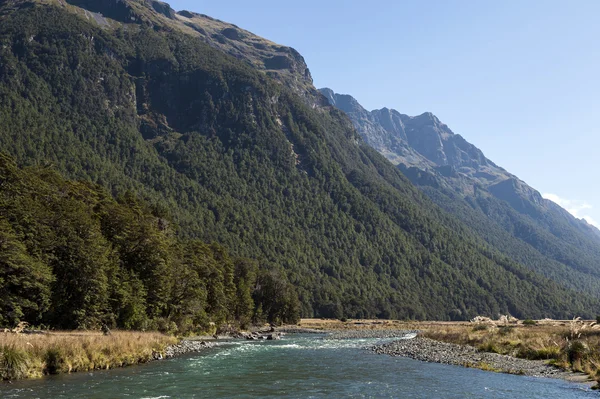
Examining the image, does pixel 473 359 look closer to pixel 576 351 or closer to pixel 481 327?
pixel 576 351

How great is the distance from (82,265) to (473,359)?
43871mm

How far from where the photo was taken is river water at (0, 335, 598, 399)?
32.0 m

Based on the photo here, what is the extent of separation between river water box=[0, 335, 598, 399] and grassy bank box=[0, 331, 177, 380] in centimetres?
143

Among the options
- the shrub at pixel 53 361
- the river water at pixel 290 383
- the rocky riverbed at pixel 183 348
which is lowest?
the rocky riverbed at pixel 183 348

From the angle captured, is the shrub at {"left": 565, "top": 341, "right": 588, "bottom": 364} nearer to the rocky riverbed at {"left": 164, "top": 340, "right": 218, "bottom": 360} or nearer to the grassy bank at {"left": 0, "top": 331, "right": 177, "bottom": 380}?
the grassy bank at {"left": 0, "top": 331, "right": 177, "bottom": 380}

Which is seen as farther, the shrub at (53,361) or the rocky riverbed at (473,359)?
Answer: the rocky riverbed at (473,359)

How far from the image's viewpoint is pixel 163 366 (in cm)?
4534

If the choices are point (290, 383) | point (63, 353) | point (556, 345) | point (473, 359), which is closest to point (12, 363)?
point (63, 353)

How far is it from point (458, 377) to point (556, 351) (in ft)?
49.1

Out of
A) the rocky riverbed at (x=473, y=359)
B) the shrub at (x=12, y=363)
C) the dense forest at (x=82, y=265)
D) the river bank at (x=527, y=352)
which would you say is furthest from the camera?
the dense forest at (x=82, y=265)

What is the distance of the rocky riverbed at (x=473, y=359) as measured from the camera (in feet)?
138

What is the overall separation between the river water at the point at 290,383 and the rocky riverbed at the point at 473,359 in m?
2.19

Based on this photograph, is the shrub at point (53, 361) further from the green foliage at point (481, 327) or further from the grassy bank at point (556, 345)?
the green foliage at point (481, 327)

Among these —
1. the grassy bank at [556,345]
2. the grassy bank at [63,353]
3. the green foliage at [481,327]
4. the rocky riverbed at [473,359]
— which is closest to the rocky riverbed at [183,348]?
the grassy bank at [63,353]
